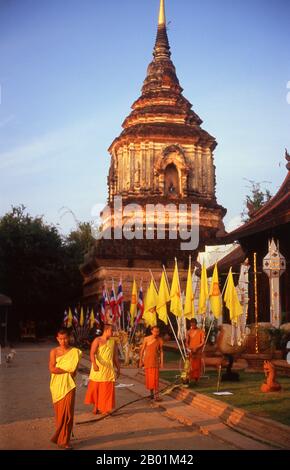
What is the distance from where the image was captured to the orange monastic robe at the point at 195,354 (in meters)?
13.8

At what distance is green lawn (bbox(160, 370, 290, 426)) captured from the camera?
31.9ft

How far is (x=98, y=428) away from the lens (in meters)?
9.20

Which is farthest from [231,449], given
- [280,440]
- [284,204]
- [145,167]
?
[145,167]

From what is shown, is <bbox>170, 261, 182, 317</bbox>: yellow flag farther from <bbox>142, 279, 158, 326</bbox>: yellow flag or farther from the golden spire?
the golden spire

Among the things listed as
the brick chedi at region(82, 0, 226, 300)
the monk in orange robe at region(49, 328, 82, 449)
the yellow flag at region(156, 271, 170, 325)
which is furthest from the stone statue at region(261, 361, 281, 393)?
the brick chedi at region(82, 0, 226, 300)

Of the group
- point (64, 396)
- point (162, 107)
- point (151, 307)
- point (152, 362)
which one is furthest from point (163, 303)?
point (162, 107)

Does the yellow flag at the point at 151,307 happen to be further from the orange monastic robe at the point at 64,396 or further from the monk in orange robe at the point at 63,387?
the orange monastic robe at the point at 64,396

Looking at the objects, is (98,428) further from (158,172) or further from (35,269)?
(35,269)

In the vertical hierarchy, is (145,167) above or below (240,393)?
above

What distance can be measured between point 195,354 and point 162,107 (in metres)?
27.1

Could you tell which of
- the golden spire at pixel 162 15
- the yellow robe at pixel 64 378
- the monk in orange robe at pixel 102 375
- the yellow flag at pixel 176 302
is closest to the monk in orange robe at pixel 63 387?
the yellow robe at pixel 64 378
